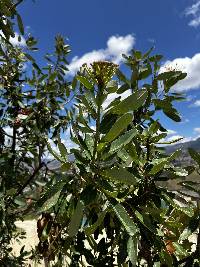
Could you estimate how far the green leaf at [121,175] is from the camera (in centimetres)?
133

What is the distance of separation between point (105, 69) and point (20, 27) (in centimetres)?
171

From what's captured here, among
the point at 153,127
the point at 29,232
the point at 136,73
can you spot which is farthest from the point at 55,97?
the point at 29,232

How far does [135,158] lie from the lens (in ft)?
5.84

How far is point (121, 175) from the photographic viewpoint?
134 centimetres

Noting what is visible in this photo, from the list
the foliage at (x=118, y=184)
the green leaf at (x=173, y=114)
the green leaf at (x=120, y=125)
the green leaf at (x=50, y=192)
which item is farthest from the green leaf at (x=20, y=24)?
the green leaf at (x=120, y=125)

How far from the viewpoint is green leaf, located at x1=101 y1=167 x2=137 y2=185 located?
1.33 metres

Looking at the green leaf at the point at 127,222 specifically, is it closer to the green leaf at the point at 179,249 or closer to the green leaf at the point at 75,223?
the green leaf at the point at 75,223

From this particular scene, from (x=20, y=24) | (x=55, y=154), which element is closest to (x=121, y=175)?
(x=55, y=154)

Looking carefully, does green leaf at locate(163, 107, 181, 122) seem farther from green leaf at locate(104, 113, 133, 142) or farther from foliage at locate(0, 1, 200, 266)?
green leaf at locate(104, 113, 133, 142)

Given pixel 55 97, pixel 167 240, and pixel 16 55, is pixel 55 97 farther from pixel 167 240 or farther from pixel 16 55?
pixel 167 240

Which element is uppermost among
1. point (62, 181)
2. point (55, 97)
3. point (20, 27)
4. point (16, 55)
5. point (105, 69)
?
point (16, 55)

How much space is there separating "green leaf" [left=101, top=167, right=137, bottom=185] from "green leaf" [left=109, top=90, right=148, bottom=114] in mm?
203

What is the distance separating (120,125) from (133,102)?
90 mm

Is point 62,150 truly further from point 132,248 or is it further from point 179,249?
point 179,249
